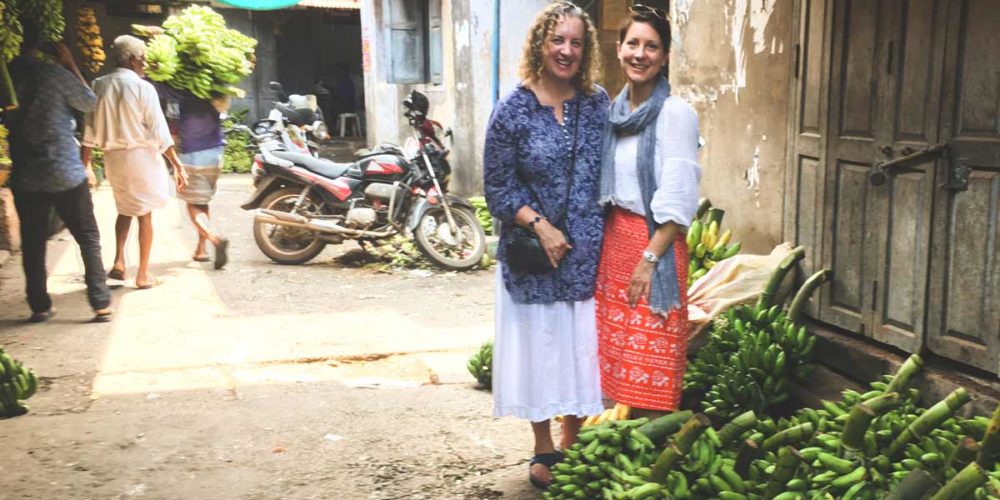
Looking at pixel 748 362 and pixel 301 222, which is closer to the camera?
pixel 748 362

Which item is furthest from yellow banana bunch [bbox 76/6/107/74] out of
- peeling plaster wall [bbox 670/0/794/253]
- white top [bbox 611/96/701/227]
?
white top [bbox 611/96/701/227]

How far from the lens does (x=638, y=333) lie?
10.8ft

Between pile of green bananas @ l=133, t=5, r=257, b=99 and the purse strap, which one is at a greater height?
pile of green bananas @ l=133, t=5, r=257, b=99

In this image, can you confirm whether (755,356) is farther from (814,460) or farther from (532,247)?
(532,247)

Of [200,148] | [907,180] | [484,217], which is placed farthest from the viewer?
[484,217]

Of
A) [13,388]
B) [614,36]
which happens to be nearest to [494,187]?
[13,388]

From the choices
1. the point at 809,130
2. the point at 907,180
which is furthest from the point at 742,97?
the point at 907,180

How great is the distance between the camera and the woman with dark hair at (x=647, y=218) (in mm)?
3176

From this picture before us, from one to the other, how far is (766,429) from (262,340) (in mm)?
3689

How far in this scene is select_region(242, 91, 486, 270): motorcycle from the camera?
8.23 metres

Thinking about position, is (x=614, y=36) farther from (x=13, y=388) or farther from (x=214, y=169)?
(x=13, y=388)

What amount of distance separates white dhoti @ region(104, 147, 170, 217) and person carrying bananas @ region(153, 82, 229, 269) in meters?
0.72

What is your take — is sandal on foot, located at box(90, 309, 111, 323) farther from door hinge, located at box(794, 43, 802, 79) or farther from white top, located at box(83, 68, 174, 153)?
door hinge, located at box(794, 43, 802, 79)

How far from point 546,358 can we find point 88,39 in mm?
9672
